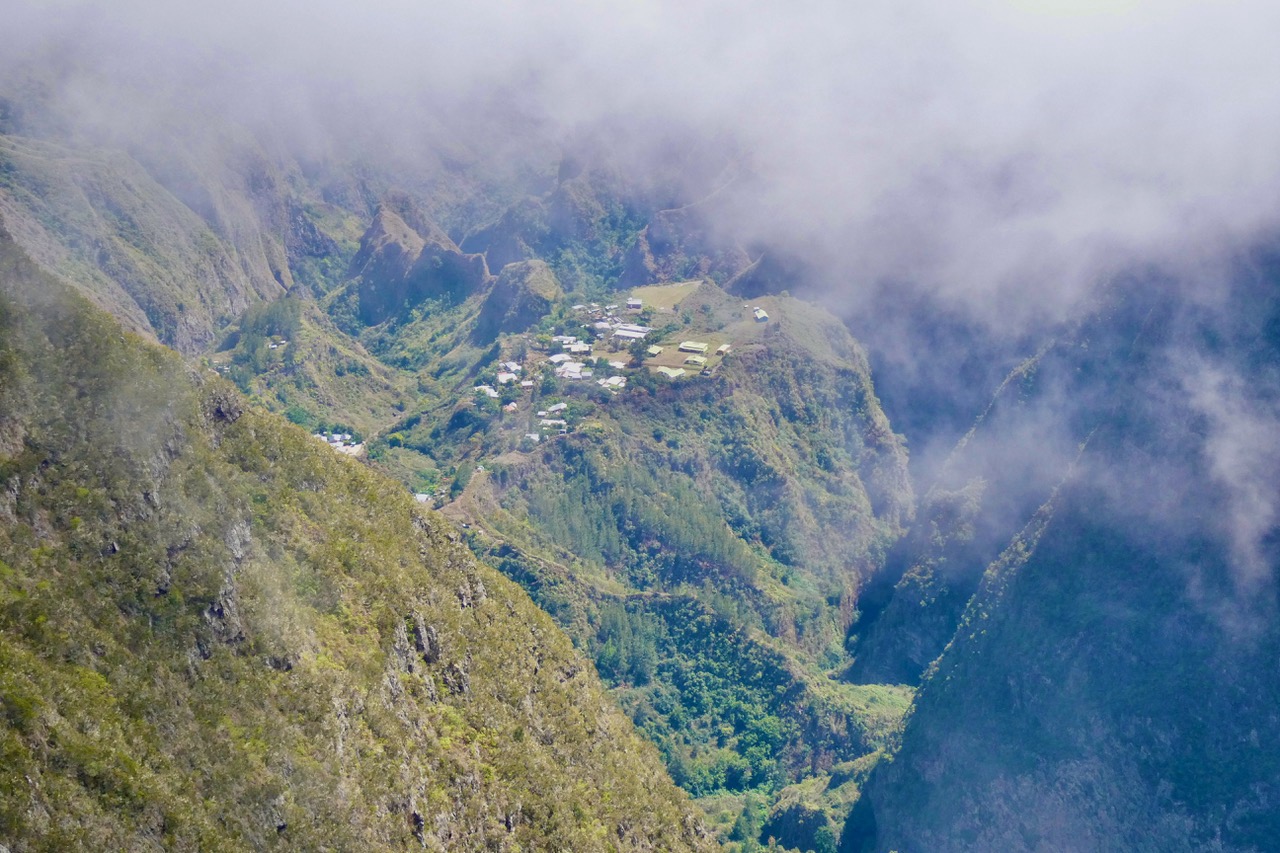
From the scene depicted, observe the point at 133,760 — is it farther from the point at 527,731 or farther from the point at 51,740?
the point at 527,731

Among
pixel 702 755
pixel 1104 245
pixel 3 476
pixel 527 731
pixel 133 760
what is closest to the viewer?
pixel 133 760

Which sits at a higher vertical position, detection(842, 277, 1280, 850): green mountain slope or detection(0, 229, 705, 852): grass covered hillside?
detection(0, 229, 705, 852): grass covered hillside

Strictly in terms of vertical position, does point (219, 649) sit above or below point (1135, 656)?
above

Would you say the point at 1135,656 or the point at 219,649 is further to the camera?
the point at 1135,656

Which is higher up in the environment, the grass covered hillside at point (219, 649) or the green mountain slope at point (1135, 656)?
the grass covered hillside at point (219, 649)

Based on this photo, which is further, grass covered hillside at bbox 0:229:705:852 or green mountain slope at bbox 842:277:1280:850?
green mountain slope at bbox 842:277:1280:850

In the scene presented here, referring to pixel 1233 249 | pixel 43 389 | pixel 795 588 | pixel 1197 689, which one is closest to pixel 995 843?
pixel 1197 689

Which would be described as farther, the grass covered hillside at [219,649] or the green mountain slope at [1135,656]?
the green mountain slope at [1135,656]

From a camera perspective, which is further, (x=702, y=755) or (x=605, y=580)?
(x=605, y=580)
